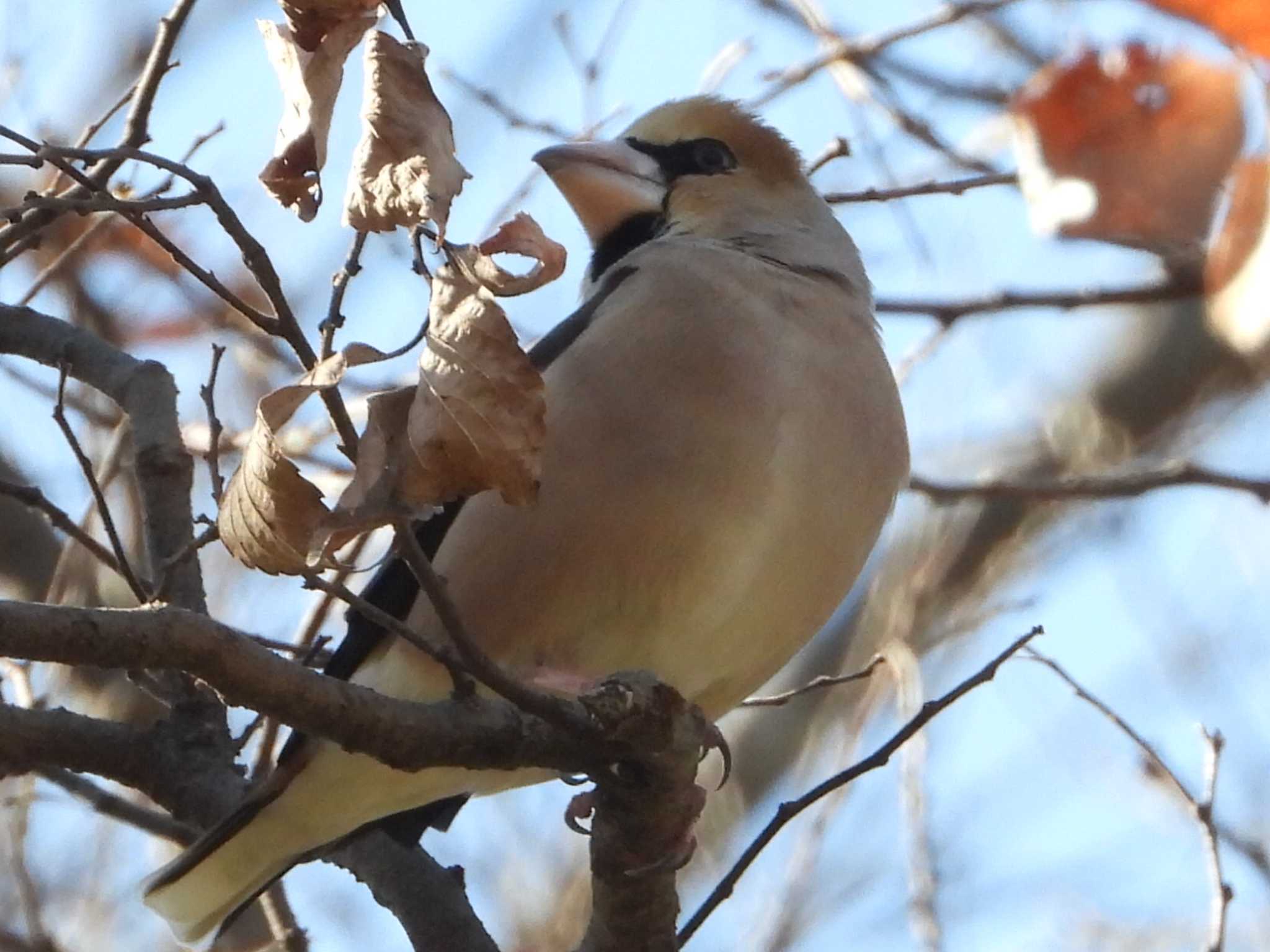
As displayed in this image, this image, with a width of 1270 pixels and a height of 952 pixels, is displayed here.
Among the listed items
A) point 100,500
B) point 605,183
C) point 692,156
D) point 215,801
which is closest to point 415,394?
point 100,500

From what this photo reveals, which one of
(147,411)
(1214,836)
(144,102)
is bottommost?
(1214,836)

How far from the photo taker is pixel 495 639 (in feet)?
9.90

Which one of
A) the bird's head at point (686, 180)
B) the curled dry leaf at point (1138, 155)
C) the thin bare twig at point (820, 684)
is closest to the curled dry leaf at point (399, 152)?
the thin bare twig at point (820, 684)

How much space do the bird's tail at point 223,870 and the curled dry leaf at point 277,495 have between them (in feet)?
3.83

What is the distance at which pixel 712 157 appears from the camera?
408 centimetres

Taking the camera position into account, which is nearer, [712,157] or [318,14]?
[318,14]

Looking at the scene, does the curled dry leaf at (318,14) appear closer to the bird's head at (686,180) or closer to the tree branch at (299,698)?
the tree branch at (299,698)

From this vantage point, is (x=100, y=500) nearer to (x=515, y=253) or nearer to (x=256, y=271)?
(x=256, y=271)

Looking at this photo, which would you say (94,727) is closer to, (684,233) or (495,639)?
(495,639)

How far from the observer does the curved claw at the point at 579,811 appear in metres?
2.87

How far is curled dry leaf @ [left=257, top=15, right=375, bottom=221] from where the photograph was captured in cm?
210

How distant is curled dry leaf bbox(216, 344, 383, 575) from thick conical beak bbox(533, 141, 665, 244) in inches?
77.4

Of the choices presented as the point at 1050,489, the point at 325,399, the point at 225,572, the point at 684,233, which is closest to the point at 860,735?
the point at 1050,489

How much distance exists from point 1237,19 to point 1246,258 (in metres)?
0.48
